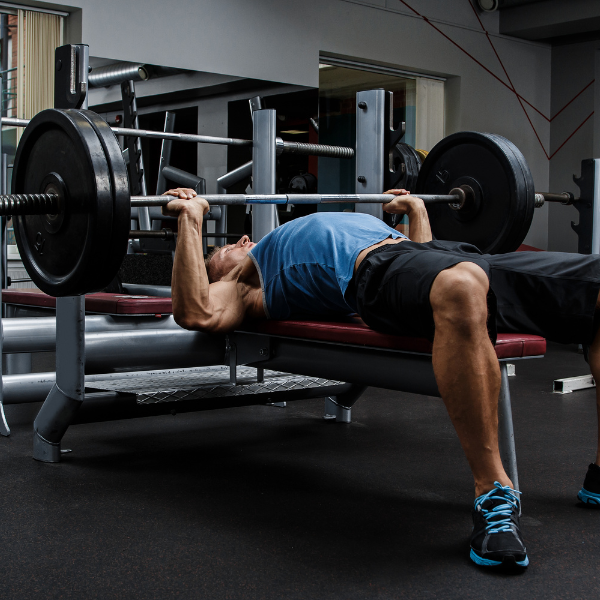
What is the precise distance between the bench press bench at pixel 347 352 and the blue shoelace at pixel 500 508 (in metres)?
0.11

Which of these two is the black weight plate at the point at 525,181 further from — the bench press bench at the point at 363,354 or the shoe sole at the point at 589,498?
the shoe sole at the point at 589,498

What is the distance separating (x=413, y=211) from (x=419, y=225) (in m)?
0.05

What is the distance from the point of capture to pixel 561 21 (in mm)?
6738

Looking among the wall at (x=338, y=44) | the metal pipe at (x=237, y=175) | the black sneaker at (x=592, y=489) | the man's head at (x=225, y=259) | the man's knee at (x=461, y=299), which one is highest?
the wall at (x=338, y=44)

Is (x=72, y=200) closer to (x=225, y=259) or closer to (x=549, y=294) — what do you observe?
(x=225, y=259)

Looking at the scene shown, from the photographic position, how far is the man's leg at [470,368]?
1561 mm

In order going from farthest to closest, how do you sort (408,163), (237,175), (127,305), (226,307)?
(237,175) < (408,163) < (127,305) < (226,307)

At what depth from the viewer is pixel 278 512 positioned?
6.10 ft

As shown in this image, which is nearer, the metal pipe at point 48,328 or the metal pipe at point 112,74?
the metal pipe at point 48,328

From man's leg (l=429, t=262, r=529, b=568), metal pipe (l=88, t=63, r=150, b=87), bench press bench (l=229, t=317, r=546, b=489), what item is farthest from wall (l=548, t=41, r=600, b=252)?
man's leg (l=429, t=262, r=529, b=568)

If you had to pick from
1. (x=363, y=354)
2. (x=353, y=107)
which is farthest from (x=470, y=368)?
(x=353, y=107)

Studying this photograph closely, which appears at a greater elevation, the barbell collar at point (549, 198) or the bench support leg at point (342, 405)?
the barbell collar at point (549, 198)

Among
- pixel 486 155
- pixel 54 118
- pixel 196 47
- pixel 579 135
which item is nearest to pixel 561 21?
pixel 579 135

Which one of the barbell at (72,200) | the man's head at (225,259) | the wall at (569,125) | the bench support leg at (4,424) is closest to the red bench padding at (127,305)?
the man's head at (225,259)
